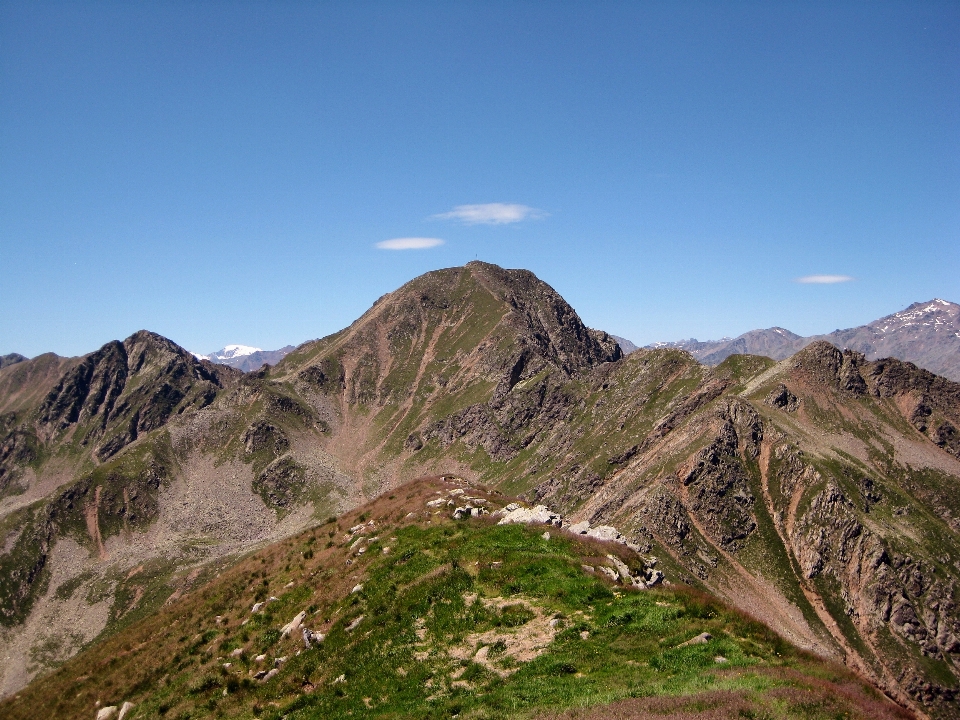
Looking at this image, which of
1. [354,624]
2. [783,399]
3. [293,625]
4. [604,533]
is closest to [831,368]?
[783,399]

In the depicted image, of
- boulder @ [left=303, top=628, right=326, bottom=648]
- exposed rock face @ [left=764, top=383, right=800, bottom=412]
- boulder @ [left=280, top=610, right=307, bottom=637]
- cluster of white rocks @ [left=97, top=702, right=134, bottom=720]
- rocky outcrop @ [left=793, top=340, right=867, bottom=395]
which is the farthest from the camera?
rocky outcrop @ [left=793, top=340, right=867, bottom=395]

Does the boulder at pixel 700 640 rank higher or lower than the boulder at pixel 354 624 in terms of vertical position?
higher

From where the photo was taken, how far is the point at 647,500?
131625 mm

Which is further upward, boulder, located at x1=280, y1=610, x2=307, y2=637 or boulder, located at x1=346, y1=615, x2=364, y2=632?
boulder, located at x1=346, y1=615, x2=364, y2=632

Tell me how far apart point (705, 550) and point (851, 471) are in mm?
41373

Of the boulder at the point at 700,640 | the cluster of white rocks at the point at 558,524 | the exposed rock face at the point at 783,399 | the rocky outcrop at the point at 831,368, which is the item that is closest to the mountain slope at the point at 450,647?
the boulder at the point at 700,640

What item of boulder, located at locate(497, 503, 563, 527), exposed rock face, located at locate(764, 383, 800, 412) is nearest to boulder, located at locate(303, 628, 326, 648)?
boulder, located at locate(497, 503, 563, 527)

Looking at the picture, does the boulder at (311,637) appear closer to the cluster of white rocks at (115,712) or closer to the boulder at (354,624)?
the boulder at (354,624)

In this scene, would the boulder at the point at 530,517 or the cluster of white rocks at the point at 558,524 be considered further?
the boulder at the point at 530,517

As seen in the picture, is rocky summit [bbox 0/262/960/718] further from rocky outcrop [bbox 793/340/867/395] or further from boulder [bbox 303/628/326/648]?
rocky outcrop [bbox 793/340/867/395]

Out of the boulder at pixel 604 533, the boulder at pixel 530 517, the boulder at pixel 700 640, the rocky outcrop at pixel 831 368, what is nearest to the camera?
the boulder at pixel 700 640

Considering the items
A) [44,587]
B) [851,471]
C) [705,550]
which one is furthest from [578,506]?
[44,587]

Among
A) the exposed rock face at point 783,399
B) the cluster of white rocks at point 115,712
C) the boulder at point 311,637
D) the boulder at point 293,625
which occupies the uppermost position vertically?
the exposed rock face at point 783,399

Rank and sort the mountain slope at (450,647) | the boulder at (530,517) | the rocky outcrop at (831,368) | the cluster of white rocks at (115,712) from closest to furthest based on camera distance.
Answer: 1. the mountain slope at (450,647)
2. the cluster of white rocks at (115,712)
3. the boulder at (530,517)
4. the rocky outcrop at (831,368)
